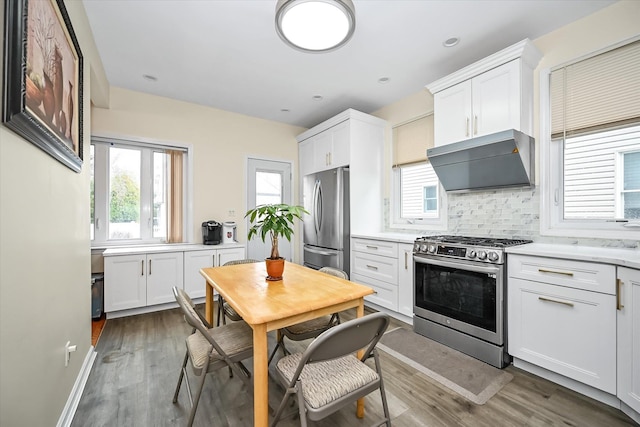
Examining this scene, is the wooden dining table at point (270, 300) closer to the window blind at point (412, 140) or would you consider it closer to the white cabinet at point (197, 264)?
the white cabinet at point (197, 264)

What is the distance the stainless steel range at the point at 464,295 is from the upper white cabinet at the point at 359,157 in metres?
1.18

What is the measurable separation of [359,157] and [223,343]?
115 inches

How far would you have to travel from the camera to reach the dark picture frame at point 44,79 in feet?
3.31

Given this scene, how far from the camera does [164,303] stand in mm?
3520

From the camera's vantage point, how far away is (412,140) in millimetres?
3732

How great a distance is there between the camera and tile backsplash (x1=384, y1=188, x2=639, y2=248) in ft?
8.17

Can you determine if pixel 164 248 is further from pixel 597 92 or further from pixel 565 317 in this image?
pixel 597 92

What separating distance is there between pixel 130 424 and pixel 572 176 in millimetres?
3758

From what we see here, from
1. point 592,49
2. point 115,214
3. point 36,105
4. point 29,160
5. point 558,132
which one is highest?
point 592,49

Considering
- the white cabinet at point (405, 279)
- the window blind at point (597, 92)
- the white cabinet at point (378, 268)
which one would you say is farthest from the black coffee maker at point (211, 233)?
the window blind at point (597, 92)

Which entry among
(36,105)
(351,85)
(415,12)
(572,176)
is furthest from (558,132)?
(36,105)

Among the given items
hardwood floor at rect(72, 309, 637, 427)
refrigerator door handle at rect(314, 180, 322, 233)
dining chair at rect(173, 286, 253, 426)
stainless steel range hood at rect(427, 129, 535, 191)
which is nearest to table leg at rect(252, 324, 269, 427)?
dining chair at rect(173, 286, 253, 426)

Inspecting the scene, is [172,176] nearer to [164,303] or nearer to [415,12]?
[164,303]

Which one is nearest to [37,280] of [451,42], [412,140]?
[451,42]
